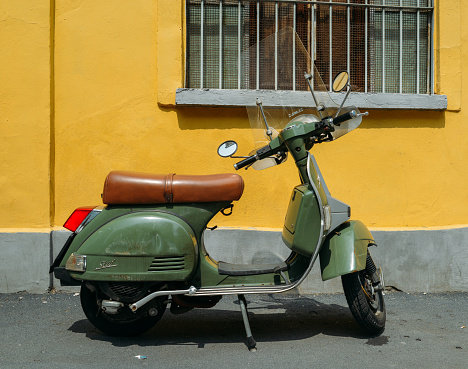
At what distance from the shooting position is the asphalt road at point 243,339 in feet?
11.1

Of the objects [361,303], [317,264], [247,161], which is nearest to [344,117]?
[247,161]

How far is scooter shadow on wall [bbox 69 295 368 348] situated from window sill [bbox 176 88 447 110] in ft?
5.91

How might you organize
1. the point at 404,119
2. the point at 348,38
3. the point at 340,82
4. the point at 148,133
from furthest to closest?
the point at 348,38, the point at 404,119, the point at 148,133, the point at 340,82

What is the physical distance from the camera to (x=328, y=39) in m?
5.36

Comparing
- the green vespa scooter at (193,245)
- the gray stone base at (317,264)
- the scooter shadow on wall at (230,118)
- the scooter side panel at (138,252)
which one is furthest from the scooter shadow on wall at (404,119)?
the scooter side panel at (138,252)

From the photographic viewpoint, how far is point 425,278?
5.13 meters

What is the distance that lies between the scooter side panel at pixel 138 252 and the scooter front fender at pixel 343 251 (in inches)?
37.6

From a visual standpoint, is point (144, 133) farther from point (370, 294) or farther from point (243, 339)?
point (370, 294)

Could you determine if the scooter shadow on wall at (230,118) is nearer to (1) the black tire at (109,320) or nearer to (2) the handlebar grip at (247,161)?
(2) the handlebar grip at (247,161)

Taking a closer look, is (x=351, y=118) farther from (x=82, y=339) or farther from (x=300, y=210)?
(x=82, y=339)

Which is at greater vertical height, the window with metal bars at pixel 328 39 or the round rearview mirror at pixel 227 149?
the window with metal bars at pixel 328 39

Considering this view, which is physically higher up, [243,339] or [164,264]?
[164,264]

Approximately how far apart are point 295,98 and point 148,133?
144cm

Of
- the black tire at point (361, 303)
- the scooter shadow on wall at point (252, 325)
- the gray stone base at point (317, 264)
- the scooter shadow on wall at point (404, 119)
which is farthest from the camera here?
the scooter shadow on wall at point (404, 119)
